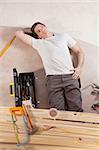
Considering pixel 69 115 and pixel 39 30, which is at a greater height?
pixel 39 30

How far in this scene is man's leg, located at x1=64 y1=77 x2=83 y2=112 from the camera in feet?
5.08

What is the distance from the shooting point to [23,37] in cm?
155

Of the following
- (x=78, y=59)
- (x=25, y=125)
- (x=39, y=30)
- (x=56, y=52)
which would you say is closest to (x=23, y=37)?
(x=39, y=30)

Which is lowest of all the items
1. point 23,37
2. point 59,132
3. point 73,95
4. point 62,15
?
point 59,132

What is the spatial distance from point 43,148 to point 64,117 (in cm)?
20

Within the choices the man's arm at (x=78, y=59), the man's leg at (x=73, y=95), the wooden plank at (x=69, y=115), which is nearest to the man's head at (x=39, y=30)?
the man's arm at (x=78, y=59)

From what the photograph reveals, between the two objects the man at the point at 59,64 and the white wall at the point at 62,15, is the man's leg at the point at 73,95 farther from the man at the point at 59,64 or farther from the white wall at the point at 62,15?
the white wall at the point at 62,15

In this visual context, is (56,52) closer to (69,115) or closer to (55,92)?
(55,92)

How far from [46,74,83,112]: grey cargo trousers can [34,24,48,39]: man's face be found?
0.24 m

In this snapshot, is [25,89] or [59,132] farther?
[25,89]

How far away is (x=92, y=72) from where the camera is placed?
1551mm

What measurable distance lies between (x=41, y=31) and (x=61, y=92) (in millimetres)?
368

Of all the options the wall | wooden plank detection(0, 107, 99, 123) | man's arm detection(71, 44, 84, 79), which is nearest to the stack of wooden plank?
wooden plank detection(0, 107, 99, 123)

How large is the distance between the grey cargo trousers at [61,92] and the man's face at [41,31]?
0.78 feet
